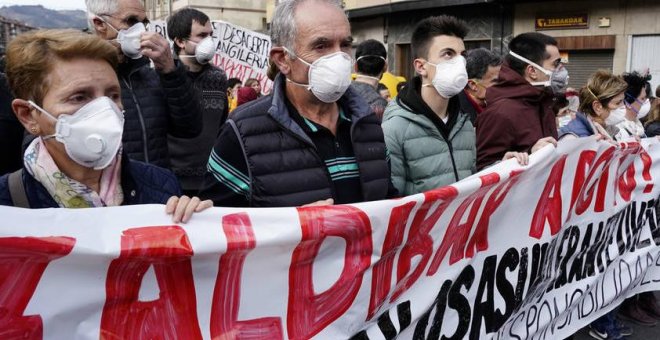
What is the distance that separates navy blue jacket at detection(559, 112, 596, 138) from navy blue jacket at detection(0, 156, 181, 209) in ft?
9.98

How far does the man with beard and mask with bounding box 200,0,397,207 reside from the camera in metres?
2.05

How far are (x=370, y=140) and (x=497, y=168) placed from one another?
1.98ft

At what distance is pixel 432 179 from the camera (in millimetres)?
2826

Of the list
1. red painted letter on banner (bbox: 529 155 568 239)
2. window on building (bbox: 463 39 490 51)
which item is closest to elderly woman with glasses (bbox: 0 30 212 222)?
red painted letter on banner (bbox: 529 155 568 239)

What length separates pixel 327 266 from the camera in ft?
6.28

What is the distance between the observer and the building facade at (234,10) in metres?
34.3

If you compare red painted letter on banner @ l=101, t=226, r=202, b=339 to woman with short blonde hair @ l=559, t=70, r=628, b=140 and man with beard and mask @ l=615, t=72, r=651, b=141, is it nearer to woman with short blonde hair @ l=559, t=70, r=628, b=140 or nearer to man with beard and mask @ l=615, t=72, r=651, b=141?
woman with short blonde hair @ l=559, t=70, r=628, b=140

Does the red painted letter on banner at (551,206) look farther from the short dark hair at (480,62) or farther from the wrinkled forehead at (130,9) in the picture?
the short dark hair at (480,62)

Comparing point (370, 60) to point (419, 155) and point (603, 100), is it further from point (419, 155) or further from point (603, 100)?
point (419, 155)

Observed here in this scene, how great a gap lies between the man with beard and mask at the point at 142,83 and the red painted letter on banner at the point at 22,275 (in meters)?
1.25

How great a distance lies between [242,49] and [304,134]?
6308 millimetres

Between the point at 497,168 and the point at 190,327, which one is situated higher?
the point at 497,168

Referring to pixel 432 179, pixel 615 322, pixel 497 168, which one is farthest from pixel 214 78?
pixel 615 322

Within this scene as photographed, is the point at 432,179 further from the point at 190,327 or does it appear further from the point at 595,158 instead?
the point at 190,327
